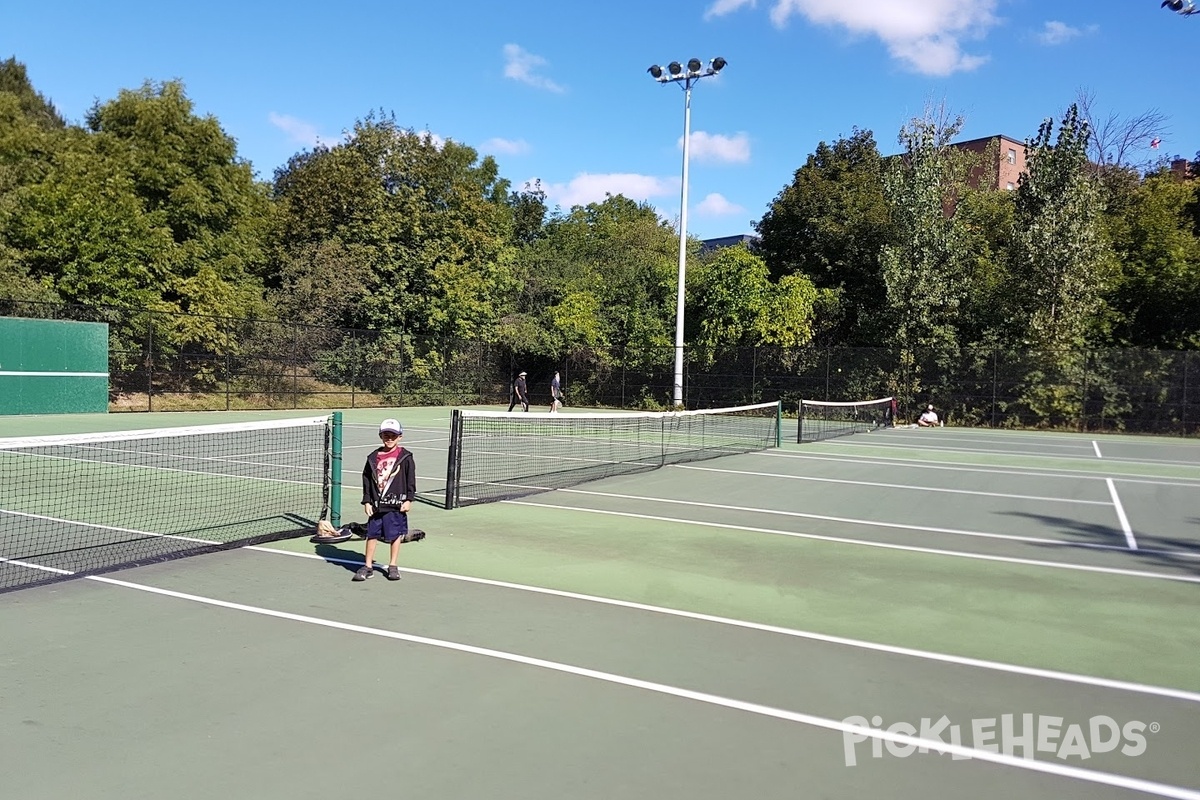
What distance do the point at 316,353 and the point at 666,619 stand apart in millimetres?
28725

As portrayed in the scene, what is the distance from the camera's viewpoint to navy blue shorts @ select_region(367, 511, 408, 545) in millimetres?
6473

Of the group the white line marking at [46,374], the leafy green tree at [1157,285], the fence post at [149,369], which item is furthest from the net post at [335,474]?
the leafy green tree at [1157,285]

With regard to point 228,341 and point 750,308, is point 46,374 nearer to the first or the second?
point 228,341

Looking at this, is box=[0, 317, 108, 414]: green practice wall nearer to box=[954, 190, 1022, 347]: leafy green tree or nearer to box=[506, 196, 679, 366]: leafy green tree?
box=[506, 196, 679, 366]: leafy green tree


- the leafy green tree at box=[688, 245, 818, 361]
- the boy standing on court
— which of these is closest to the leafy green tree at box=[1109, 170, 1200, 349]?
the leafy green tree at box=[688, 245, 818, 361]

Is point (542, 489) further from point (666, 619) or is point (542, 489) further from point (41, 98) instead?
point (41, 98)

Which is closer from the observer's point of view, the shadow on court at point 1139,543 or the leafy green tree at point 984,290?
the shadow on court at point 1139,543

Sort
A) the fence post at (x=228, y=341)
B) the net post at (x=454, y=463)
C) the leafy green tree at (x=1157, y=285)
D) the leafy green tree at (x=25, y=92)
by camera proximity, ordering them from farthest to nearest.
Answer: the leafy green tree at (x=25, y=92) → the leafy green tree at (x=1157, y=285) → the fence post at (x=228, y=341) → the net post at (x=454, y=463)

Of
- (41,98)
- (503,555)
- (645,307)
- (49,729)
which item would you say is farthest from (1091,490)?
(41,98)

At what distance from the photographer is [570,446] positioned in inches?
739

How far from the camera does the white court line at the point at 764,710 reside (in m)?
3.50

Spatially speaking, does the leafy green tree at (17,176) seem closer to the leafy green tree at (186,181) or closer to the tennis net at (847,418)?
the leafy green tree at (186,181)

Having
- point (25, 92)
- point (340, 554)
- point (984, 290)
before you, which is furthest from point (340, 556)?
point (25, 92)

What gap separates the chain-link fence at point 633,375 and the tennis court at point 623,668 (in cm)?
2230
